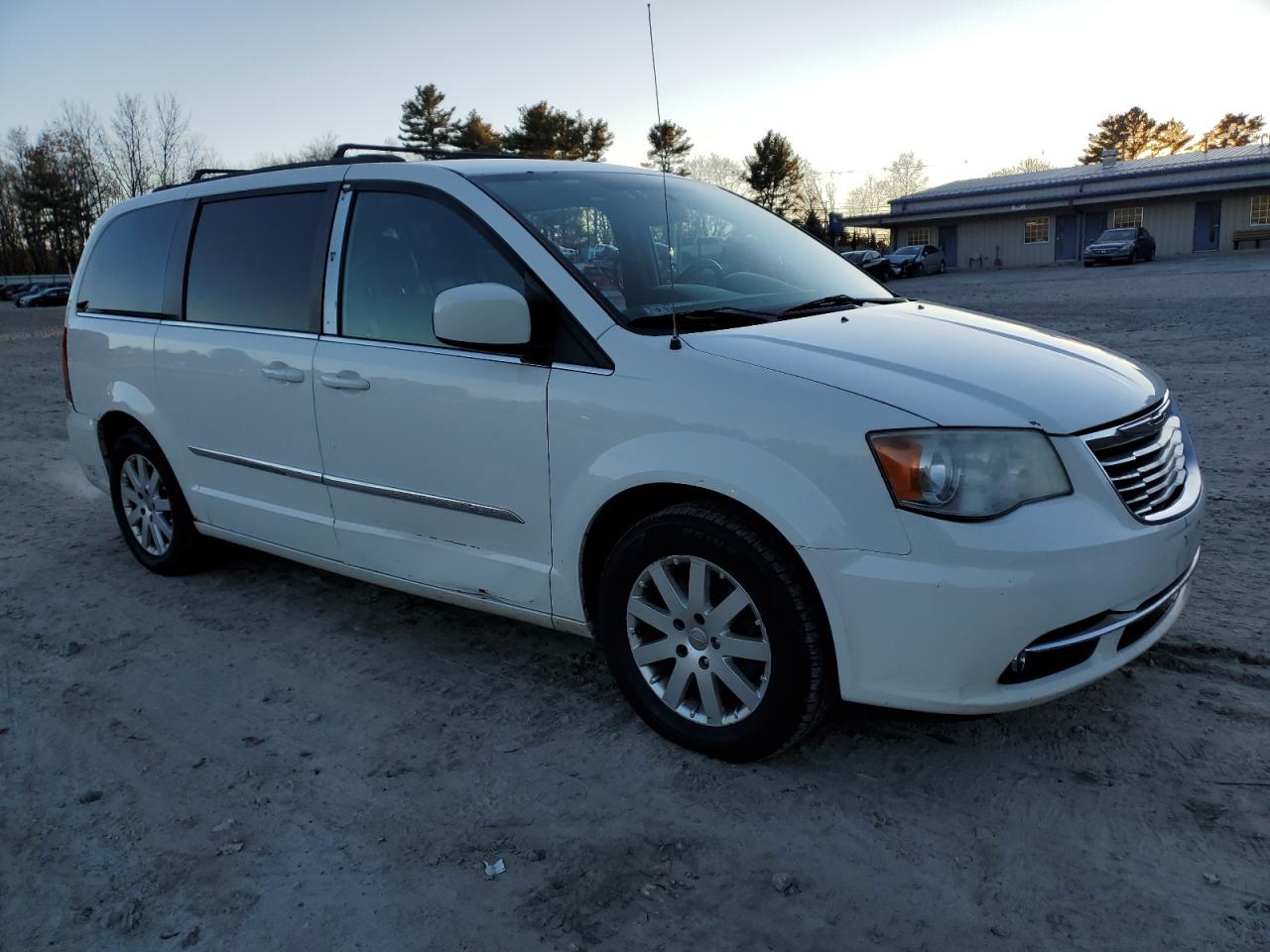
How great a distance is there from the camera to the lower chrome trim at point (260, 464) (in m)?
3.95

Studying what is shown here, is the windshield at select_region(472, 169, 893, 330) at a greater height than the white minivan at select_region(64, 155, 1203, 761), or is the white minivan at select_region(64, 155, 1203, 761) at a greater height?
the windshield at select_region(472, 169, 893, 330)

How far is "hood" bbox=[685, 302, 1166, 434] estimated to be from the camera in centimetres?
267

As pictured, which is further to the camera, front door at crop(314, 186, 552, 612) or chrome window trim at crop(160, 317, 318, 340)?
chrome window trim at crop(160, 317, 318, 340)

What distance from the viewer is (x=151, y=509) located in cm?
503

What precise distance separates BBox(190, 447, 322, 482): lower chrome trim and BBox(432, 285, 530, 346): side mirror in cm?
113

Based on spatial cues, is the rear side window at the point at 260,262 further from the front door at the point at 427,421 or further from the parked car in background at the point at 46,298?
the parked car in background at the point at 46,298

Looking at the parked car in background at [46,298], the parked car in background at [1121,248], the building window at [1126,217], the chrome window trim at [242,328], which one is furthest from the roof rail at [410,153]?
the parked car in background at [46,298]

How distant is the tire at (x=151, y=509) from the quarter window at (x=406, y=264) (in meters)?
1.71

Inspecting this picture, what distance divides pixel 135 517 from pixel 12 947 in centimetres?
313

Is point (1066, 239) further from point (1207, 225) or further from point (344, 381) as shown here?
point (344, 381)

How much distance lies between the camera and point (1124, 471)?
9.02 ft

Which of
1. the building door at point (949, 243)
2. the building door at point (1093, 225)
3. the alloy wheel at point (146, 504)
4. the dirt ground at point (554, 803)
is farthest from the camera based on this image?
the building door at point (949, 243)

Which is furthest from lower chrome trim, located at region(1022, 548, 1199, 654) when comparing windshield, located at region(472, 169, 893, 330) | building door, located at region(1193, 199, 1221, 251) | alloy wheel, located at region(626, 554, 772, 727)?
building door, located at region(1193, 199, 1221, 251)

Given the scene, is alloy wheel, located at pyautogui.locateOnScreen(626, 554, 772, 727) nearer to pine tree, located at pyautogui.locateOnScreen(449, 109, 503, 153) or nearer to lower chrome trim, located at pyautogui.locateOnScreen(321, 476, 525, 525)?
lower chrome trim, located at pyautogui.locateOnScreen(321, 476, 525, 525)
